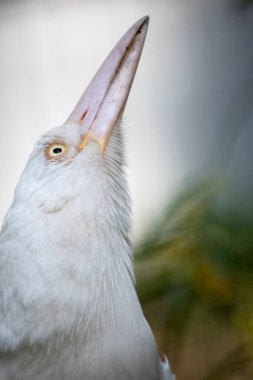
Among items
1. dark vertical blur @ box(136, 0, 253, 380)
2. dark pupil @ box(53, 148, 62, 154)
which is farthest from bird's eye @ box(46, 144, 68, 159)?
dark vertical blur @ box(136, 0, 253, 380)

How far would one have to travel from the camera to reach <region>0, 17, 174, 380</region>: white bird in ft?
3.15

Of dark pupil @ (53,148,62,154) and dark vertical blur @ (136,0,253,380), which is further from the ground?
dark pupil @ (53,148,62,154)

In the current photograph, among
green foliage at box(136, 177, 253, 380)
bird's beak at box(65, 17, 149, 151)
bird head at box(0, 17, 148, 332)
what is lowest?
green foliage at box(136, 177, 253, 380)

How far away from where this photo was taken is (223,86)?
66.8 inches

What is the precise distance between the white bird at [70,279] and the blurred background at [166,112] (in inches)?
9.7

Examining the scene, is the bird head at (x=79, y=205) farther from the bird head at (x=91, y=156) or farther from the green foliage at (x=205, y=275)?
the green foliage at (x=205, y=275)

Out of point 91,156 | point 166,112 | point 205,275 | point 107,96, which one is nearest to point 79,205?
point 91,156

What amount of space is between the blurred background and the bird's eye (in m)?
0.29

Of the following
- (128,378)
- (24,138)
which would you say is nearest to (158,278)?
(128,378)

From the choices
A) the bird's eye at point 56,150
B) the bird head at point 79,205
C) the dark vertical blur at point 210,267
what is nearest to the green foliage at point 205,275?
the dark vertical blur at point 210,267

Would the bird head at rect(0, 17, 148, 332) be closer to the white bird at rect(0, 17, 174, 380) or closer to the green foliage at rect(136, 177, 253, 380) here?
the white bird at rect(0, 17, 174, 380)

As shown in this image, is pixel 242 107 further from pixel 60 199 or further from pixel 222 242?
pixel 60 199

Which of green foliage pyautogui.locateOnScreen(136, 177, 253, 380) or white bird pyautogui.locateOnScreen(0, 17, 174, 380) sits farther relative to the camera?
green foliage pyautogui.locateOnScreen(136, 177, 253, 380)

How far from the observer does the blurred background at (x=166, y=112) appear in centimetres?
131
